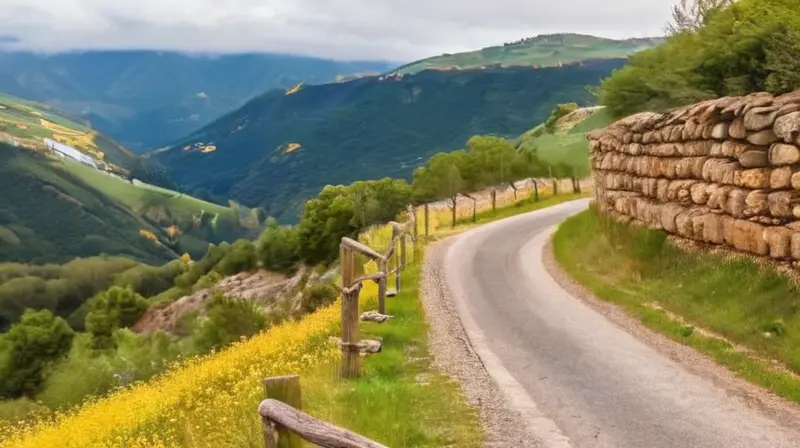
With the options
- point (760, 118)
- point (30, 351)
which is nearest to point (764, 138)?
point (760, 118)

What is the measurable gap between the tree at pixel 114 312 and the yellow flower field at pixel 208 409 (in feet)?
266

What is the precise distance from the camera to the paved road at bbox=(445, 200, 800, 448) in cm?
821

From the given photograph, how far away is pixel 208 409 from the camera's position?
11.3 m

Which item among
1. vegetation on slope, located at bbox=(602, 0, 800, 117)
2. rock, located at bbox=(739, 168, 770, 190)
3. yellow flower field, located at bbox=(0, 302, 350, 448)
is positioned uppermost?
vegetation on slope, located at bbox=(602, 0, 800, 117)

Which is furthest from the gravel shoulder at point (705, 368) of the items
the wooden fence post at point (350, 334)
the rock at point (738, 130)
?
the wooden fence post at point (350, 334)

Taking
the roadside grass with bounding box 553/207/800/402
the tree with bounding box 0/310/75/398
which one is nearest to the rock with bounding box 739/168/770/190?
the roadside grass with bounding box 553/207/800/402

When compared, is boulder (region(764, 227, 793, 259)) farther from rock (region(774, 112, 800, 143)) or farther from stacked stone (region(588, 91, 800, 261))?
rock (region(774, 112, 800, 143))

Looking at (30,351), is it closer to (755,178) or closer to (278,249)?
(278,249)

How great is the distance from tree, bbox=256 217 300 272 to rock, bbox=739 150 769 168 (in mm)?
69462

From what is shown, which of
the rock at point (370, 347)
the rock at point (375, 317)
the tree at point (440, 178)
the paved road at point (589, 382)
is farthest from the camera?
the tree at point (440, 178)

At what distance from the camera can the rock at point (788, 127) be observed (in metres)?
11.8

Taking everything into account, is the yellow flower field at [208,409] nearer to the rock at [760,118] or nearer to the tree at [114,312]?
the rock at [760,118]

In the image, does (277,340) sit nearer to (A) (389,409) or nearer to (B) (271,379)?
(A) (389,409)

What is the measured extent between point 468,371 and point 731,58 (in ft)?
51.2
